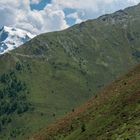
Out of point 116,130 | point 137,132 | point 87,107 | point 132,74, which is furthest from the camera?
point 132,74

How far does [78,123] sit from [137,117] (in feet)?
53.3

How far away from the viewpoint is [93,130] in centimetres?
5800

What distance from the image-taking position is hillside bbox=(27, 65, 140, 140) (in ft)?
165

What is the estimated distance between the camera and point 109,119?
58188mm

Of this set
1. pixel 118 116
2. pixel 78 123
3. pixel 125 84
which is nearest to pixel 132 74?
pixel 125 84

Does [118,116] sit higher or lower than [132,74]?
lower

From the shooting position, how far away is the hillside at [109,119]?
50.3m

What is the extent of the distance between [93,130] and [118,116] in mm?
3993

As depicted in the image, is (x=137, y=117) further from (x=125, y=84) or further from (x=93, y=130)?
(x=125, y=84)

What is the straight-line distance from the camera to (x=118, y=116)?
187ft

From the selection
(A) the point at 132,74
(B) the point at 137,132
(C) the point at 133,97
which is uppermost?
(A) the point at 132,74

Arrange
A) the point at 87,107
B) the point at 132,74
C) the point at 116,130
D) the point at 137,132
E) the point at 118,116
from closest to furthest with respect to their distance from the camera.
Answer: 1. the point at 137,132
2. the point at 116,130
3. the point at 118,116
4. the point at 87,107
5. the point at 132,74

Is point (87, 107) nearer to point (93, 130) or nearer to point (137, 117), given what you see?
point (93, 130)

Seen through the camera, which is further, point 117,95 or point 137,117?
point 117,95
